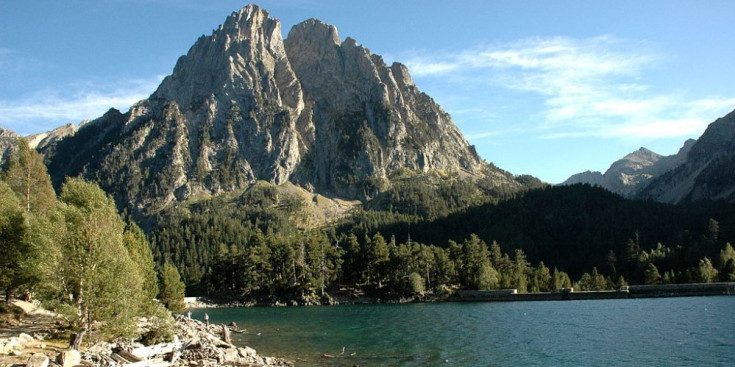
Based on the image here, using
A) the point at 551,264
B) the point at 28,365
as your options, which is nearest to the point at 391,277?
the point at 551,264

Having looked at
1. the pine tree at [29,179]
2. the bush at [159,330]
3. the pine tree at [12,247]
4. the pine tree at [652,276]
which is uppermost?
the pine tree at [29,179]

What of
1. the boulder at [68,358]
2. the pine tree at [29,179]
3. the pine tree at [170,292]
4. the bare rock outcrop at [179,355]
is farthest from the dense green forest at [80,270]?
the pine tree at [170,292]

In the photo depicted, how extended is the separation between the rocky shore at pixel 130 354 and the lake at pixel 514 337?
5.90 metres

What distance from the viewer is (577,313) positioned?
8775 cm

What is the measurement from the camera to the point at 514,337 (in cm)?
6294

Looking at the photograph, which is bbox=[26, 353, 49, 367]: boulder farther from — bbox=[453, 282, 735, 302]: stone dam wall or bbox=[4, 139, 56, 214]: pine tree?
bbox=[453, 282, 735, 302]: stone dam wall

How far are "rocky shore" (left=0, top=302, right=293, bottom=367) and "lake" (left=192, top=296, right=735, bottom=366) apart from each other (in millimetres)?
5904

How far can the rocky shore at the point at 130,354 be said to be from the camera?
32.2 metres

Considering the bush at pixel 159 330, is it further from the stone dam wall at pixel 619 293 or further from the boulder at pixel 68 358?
the stone dam wall at pixel 619 293

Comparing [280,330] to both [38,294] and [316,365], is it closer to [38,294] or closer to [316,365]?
[316,365]

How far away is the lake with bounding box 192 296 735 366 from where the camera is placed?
4928 centimetres

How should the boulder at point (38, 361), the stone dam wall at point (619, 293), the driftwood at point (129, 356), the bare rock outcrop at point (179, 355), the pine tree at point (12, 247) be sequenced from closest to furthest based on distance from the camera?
the boulder at point (38, 361) < the bare rock outcrop at point (179, 355) < the driftwood at point (129, 356) < the pine tree at point (12, 247) < the stone dam wall at point (619, 293)

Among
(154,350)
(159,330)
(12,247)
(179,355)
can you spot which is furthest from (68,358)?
(12,247)

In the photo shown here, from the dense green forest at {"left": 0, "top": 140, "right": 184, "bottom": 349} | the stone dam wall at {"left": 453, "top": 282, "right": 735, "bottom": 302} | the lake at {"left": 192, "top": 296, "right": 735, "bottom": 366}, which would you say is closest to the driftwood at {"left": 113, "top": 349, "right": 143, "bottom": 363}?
the dense green forest at {"left": 0, "top": 140, "right": 184, "bottom": 349}
